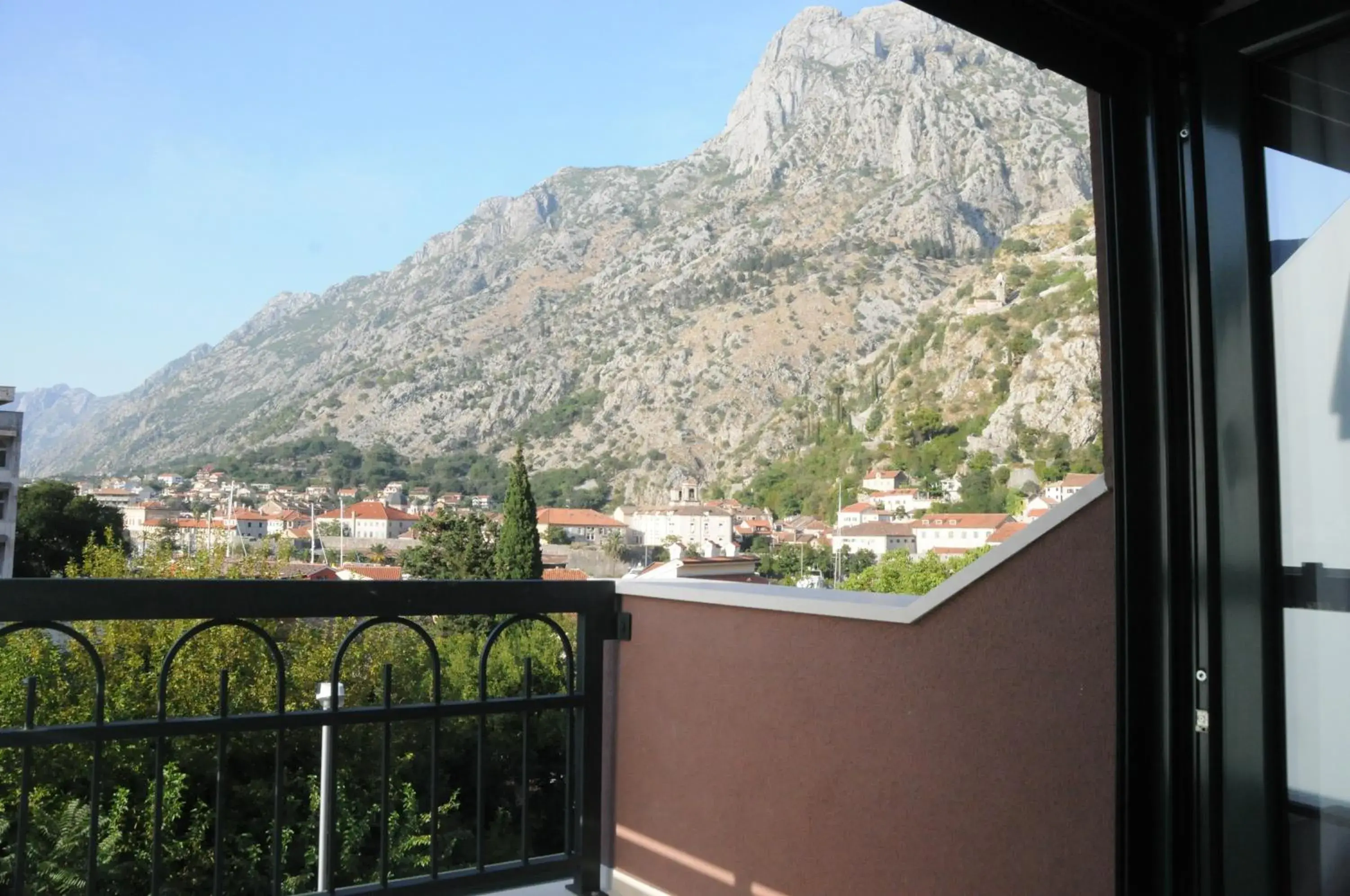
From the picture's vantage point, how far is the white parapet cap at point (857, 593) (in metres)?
1.36

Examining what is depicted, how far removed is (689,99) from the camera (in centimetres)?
3900

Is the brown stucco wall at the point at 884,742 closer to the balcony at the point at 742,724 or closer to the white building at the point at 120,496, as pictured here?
the balcony at the point at 742,724

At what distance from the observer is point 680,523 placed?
797 inches

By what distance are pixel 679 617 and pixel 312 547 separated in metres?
20.9

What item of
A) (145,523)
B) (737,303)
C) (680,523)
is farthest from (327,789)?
(737,303)

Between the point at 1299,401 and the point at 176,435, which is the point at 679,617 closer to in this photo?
the point at 1299,401

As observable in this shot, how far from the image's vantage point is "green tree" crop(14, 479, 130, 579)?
2031 cm

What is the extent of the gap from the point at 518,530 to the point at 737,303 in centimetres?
1328

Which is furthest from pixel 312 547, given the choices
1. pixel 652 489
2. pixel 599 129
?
pixel 599 129

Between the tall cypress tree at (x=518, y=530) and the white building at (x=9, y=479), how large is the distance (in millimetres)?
9698

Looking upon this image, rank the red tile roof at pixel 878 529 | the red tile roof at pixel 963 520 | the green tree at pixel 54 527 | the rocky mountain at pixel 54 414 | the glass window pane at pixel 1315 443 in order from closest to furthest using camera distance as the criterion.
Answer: the glass window pane at pixel 1315 443 < the red tile roof at pixel 963 520 < the red tile roof at pixel 878 529 < the green tree at pixel 54 527 < the rocky mountain at pixel 54 414

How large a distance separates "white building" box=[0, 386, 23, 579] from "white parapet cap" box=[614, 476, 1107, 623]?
20.7 m

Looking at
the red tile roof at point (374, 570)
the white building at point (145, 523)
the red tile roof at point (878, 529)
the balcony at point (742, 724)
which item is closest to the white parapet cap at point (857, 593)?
the balcony at point (742, 724)

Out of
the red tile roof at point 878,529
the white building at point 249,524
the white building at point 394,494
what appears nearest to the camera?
the red tile roof at point 878,529
